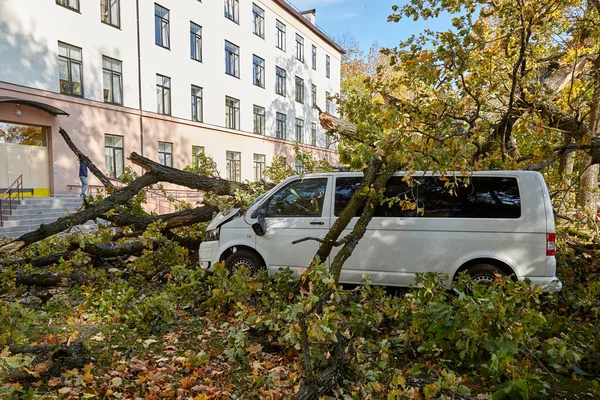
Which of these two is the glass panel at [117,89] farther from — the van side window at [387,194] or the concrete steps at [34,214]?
the van side window at [387,194]

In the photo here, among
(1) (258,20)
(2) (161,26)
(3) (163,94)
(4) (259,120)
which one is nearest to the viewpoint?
(2) (161,26)

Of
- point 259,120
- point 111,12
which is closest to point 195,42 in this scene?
point 111,12

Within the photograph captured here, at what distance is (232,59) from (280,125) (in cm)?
721

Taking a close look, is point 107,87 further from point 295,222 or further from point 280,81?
point 295,222

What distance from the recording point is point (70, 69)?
17609 mm

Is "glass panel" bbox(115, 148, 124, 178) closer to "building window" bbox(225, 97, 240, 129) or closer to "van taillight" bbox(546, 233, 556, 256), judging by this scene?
"building window" bbox(225, 97, 240, 129)

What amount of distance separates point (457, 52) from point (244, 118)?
23.4m

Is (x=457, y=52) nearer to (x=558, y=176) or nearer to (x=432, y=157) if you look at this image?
(x=432, y=157)

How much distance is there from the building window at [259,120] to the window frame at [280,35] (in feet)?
18.9

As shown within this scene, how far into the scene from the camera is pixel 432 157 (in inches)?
168

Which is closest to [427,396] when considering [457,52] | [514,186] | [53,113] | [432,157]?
[432,157]

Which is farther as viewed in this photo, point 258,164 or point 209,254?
point 258,164

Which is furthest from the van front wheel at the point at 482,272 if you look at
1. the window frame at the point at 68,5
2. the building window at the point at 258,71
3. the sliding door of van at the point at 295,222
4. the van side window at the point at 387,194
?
the building window at the point at 258,71

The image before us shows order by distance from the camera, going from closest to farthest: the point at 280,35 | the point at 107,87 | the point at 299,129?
1. the point at 107,87
2. the point at 280,35
3. the point at 299,129
